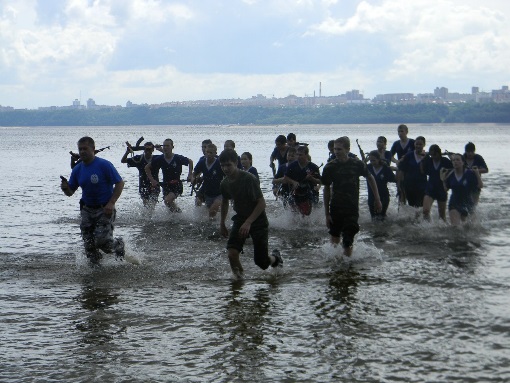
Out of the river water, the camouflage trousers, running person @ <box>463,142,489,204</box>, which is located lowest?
the river water

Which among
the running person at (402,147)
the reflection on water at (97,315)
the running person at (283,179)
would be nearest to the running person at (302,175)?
the running person at (283,179)

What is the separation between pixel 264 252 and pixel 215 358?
2696mm

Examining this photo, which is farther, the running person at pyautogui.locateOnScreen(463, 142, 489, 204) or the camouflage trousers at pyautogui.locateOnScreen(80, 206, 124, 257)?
the running person at pyautogui.locateOnScreen(463, 142, 489, 204)

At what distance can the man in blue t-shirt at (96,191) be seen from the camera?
30.5 feet

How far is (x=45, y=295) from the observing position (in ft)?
28.9

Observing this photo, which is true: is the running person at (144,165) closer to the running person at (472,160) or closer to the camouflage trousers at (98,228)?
the camouflage trousers at (98,228)

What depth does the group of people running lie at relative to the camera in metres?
8.83

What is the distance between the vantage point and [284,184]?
14211 mm

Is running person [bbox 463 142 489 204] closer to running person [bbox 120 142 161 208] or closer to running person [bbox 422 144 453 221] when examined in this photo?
running person [bbox 422 144 453 221]

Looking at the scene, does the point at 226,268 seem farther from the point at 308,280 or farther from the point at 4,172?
the point at 4,172

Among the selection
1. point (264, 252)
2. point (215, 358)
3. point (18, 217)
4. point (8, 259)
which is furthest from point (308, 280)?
point (18, 217)

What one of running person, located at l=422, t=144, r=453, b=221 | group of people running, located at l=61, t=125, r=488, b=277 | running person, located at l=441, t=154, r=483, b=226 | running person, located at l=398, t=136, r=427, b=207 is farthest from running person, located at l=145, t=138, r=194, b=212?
running person, located at l=441, t=154, r=483, b=226

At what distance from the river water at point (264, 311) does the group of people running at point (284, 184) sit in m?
0.55

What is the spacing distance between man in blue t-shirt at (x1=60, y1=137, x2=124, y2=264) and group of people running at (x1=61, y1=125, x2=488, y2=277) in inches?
0.5
